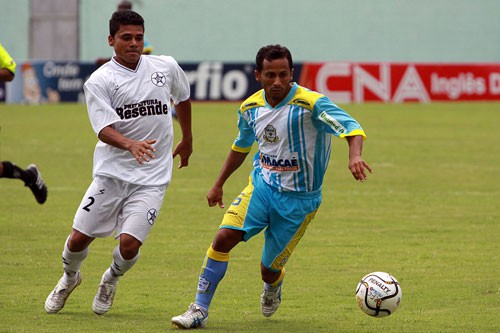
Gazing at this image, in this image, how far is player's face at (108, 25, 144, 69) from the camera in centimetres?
722

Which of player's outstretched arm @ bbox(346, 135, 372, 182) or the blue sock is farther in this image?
the blue sock

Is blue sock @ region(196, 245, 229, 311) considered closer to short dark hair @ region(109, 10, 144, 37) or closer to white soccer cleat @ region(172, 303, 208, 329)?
white soccer cleat @ region(172, 303, 208, 329)

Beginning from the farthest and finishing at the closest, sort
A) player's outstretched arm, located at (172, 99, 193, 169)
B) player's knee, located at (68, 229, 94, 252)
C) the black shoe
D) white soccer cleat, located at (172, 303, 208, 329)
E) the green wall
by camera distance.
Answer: the green wall, the black shoe, player's outstretched arm, located at (172, 99, 193, 169), player's knee, located at (68, 229, 94, 252), white soccer cleat, located at (172, 303, 208, 329)

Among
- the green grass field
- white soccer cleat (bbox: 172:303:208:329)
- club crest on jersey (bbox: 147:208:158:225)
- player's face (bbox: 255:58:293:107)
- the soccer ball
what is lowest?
the green grass field

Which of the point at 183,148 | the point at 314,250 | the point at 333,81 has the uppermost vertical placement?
the point at 183,148

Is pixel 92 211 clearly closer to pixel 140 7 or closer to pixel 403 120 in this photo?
pixel 403 120

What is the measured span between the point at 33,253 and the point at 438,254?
3.81 m

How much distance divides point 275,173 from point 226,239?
57 centimetres

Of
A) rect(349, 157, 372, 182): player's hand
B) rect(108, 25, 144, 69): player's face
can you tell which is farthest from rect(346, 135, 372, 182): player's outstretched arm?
rect(108, 25, 144, 69): player's face

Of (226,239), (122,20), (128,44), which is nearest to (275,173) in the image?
(226,239)

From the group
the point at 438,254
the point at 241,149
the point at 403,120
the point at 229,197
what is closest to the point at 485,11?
the point at 403,120

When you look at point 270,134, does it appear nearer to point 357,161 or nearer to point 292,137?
point 292,137

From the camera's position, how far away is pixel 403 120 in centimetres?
2684

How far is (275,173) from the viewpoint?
7203 millimetres
